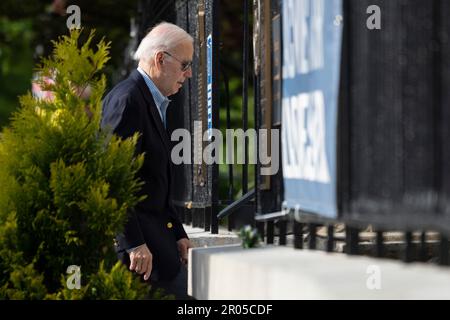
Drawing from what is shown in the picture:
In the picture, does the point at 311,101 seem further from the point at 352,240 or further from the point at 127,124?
the point at 127,124

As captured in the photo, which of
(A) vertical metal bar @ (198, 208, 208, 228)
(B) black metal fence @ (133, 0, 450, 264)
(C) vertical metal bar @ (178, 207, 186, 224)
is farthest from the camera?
(C) vertical metal bar @ (178, 207, 186, 224)

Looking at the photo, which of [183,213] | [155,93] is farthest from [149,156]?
[183,213]

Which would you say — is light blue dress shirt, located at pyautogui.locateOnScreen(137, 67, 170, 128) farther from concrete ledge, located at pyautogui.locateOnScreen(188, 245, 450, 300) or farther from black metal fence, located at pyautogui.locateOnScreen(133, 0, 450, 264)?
concrete ledge, located at pyautogui.locateOnScreen(188, 245, 450, 300)

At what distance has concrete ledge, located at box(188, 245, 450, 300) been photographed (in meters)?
3.67

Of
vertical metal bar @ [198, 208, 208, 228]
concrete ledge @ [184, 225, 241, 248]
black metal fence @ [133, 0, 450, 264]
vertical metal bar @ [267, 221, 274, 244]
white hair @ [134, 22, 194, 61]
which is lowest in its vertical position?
concrete ledge @ [184, 225, 241, 248]

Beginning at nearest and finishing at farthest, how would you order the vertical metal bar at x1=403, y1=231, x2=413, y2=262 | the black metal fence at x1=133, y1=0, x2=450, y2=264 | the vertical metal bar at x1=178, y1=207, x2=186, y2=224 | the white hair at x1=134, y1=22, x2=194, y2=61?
the black metal fence at x1=133, y1=0, x2=450, y2=264 < the vertical metal bar at x1=403, y1=231, x2=413, y2=262 < the white hair at x1=134, y1=22, x2=194, y2=61 < the vertical metal bar at x1=178, y1=207, x2=186, y2=224

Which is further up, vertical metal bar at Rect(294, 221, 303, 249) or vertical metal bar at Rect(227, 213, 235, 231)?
vertical metal bar at Rect(294, 221, 303, 249)

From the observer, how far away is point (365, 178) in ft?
13.4

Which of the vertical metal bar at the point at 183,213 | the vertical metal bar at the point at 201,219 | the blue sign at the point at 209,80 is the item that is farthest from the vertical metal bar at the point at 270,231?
the vertical metal bar at the point at 183,213

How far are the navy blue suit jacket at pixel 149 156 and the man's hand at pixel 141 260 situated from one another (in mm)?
66

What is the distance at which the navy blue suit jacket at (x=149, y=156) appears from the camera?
5.34 meters

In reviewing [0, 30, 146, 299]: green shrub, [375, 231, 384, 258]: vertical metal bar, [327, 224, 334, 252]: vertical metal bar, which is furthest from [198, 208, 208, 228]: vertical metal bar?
[375, 231, 384, 258]: vertical metal bar

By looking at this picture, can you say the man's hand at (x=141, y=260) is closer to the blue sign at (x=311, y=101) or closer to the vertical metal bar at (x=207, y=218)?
the blue sign at (x=311, y=101)

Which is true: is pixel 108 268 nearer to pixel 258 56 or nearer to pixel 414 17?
pixel 258 56
